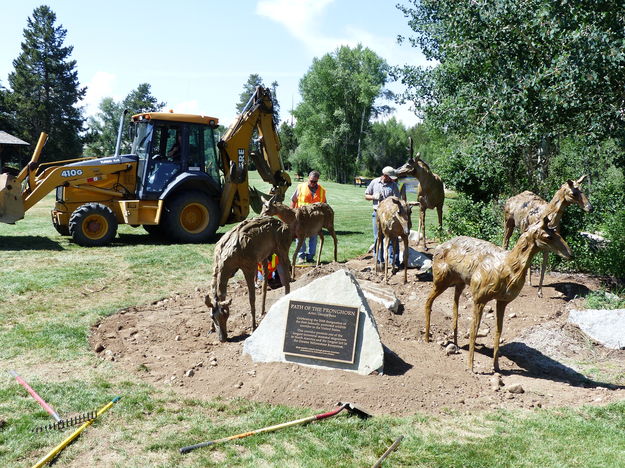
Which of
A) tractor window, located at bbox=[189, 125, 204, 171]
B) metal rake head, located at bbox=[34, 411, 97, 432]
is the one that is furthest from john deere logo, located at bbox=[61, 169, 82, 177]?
metal rake head, located at bbox=[34, 411, 97, 432]

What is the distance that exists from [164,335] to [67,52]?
47614mm

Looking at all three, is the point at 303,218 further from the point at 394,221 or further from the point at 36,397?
the point at 36,397

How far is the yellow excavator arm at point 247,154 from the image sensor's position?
559 inches

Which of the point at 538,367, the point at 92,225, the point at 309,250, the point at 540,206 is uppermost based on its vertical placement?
the point at 540,206

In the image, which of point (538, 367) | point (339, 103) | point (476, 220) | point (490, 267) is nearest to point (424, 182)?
point (476, 220)

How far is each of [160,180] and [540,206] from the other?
9.12 meters

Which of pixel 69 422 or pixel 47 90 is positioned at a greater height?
pixel 47 90

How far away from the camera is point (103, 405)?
5262mm

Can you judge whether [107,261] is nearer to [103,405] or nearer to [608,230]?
[103,405]

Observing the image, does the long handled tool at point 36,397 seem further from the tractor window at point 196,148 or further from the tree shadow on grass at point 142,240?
the tractor window at point 196,148

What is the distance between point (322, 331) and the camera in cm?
599

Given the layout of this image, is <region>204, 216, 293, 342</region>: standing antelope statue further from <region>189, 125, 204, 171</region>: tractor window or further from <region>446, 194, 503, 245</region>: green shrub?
<region>189, 125, 204, 171</region>: tractor window

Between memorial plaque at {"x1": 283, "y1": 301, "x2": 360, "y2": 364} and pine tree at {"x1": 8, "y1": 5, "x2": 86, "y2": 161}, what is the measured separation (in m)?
42.7

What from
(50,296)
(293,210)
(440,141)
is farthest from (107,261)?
(440,141)
